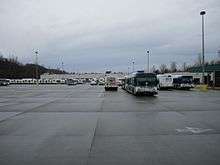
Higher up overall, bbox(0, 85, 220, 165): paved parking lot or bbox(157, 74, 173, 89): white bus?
bbox(157, 74, 173, 89): white bus

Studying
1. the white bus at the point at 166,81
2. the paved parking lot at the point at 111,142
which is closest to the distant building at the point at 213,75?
the white bus at the point at 166,81

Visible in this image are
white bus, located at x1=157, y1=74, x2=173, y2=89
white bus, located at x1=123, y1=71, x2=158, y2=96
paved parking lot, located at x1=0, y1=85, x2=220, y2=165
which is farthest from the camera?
white bus, located at x1=157, y1=74, x2=173, y2=89

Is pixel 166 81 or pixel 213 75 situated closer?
pixel 166 81

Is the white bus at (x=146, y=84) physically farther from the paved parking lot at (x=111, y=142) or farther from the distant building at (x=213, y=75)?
the distant building at (x=213, y=75)

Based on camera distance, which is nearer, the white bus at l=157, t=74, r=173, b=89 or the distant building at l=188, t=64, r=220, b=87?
the white bus at l=157, t=74, r=173, b=89

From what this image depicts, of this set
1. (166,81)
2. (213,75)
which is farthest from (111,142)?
(213,75)

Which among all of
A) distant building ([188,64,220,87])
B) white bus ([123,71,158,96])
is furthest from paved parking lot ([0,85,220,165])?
distant building ([188,64,220,87])

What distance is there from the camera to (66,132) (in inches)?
531

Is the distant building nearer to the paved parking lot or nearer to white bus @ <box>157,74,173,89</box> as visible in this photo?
white bus @ <box>157,74,173,89</box>

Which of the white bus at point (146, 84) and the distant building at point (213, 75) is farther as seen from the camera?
the distant building at point (213, 75)

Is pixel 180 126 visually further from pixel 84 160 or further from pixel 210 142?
pixel 84 160

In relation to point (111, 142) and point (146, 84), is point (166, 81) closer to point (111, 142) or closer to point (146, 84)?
point (146, 84)

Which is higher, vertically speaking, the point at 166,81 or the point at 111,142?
the point at 166,81

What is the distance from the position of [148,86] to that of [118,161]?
3490 centimetres
